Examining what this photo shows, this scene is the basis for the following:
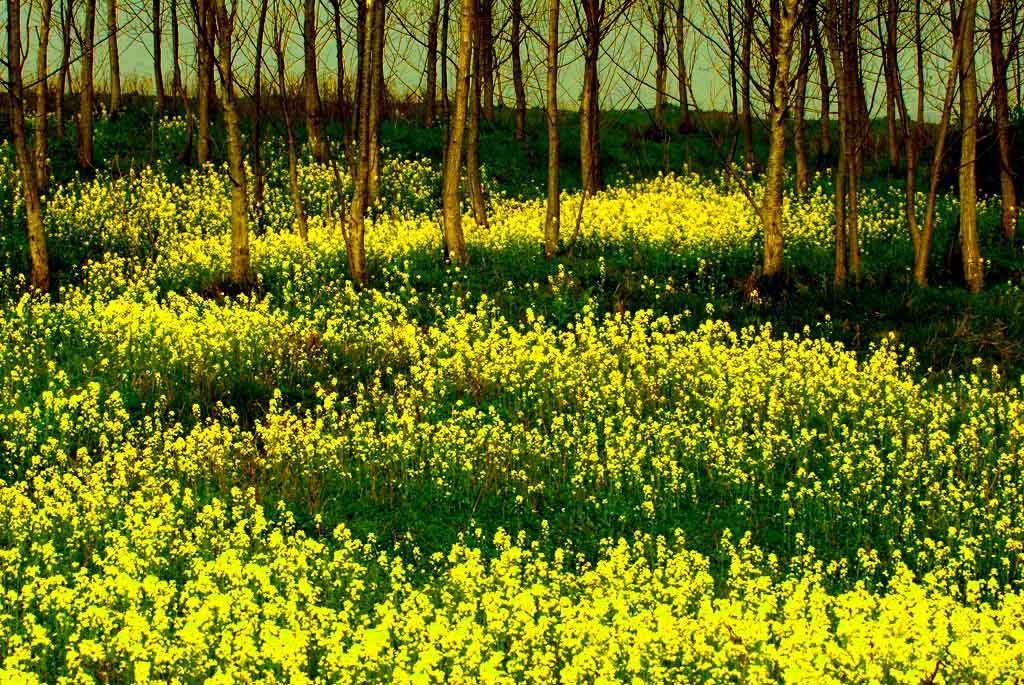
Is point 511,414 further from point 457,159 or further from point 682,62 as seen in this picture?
point 682,62

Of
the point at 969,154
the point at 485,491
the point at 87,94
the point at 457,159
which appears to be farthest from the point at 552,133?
the point at 87,94

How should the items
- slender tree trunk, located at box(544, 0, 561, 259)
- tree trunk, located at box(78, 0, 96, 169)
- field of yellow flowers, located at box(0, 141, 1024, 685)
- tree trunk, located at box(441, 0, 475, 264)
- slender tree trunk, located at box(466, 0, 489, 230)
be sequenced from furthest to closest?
tree trunk, located at box(78, 0, 96, 169), slender tree trunk, located at box(466, 0, 489, 230), slender tree trunk, located at box(544, 0, 561, 259), tree trunk, located at box(441, 0, 475, 264), field of yellow flowers, located at box(0, 141, 1024, 685)

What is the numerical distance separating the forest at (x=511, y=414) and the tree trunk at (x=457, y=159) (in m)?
0.08

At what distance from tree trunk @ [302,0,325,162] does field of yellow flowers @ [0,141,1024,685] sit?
23.8 feet

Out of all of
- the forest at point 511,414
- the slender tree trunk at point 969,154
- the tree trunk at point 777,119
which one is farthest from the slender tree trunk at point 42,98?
the slender tree trunk at point 969,154

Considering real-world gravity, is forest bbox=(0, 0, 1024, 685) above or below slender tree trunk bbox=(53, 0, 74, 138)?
below

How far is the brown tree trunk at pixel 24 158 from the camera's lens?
17.1 meters

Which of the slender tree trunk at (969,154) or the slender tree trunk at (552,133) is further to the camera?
the slender tree trunk at (552,133)

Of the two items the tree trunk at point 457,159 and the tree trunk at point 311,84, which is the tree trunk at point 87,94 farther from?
the tree trunk at point 457,159

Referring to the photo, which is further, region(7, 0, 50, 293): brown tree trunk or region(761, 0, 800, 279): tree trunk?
region(7, 0, 50, 293): brown tree trunk

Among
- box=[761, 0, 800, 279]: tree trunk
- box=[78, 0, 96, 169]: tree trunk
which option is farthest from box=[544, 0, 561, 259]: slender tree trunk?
box=[78, 0, 96, 169]: tree trunk

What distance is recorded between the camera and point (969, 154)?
664 inches

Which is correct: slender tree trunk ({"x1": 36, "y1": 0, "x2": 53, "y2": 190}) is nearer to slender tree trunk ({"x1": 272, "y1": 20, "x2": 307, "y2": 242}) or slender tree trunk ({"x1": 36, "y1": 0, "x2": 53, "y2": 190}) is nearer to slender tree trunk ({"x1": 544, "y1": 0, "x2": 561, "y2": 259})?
slender tree trunk ({"x1": 272, "y1": 20, "x2": 307, "y2": 242})

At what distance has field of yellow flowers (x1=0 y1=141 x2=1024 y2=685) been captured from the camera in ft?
20.9
